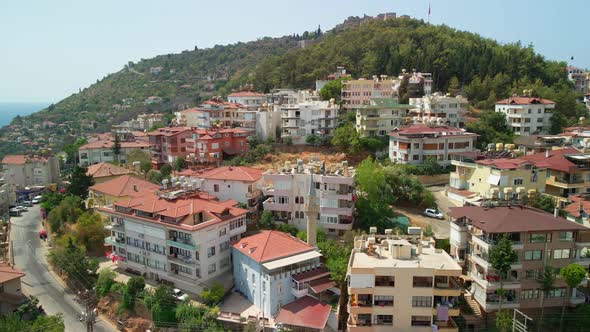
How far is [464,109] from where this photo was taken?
218 ft

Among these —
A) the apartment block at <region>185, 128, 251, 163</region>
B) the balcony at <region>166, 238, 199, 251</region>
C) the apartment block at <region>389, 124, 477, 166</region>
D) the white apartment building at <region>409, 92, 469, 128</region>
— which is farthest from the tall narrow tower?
the white apartment building at <region>409, 92, 469, 128</region>

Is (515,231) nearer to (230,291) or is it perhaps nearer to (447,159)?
(230,291)

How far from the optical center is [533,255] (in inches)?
1094

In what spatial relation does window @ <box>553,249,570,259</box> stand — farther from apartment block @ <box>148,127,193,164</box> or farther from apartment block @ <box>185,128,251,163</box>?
apartment block @ <box>148,127,193,164</box>

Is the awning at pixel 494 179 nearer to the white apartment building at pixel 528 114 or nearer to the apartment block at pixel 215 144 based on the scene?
the white apartment building at pixel 528 114

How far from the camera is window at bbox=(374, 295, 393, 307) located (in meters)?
26.7

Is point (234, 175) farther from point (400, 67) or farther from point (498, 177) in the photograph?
point (400, 67)

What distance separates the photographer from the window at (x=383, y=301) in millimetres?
26734

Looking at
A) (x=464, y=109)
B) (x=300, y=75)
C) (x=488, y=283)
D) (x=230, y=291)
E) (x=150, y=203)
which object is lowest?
(x=230, y=291)

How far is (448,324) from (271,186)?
1956cm

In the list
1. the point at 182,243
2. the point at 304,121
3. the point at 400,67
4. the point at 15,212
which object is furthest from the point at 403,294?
the point at 400,67

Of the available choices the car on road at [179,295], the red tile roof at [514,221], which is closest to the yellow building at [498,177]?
the red tile roof at [514,221]

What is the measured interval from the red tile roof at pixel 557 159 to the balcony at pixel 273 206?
23.4 metres

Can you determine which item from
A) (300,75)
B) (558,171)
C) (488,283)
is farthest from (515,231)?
(300,75)
